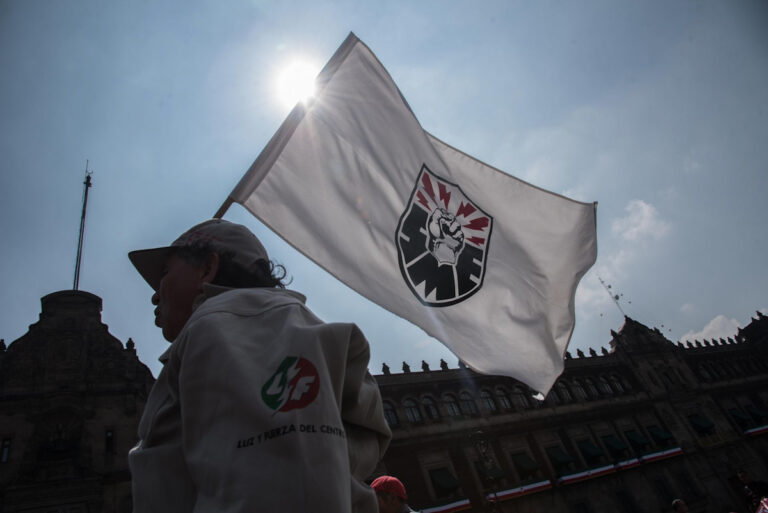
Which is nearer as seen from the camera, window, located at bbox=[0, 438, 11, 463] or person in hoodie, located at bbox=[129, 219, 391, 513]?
person in hoodie, located at bbox=[129, 219, 391, 513]

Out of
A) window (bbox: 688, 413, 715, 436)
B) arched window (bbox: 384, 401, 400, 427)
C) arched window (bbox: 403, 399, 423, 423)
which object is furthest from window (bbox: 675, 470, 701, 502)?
arched window (bbox: 384, 401, 400, 427)

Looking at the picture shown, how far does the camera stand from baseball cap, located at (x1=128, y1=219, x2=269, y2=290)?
152 cm

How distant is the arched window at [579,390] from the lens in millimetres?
30125

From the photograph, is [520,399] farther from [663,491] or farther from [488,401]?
[663,491]

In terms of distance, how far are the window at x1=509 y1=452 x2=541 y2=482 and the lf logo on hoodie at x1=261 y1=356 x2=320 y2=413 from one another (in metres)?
26.9

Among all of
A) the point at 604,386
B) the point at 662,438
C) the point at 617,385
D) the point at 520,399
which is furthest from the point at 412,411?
the point at 662,438

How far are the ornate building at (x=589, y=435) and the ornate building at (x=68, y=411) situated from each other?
41.4ft

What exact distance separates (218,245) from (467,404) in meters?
27.1

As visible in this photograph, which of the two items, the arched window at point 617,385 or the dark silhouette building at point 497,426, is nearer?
the dark silhouette building at point 497,426

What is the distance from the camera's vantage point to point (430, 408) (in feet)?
82.4

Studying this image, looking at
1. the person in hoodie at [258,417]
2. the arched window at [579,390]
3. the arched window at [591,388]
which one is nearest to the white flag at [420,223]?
the person in hoodie at [258,417]

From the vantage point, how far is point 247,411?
778 millimetres

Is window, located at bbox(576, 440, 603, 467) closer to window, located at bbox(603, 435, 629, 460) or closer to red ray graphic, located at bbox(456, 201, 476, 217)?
window, located at bbox(603, 435, 629, 460)

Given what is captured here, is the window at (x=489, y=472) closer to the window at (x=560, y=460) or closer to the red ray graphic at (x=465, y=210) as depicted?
the window at (x=560, y=460)
